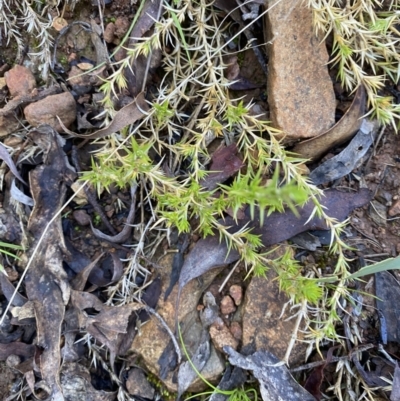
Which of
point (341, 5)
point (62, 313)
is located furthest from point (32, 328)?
point (341, 5)

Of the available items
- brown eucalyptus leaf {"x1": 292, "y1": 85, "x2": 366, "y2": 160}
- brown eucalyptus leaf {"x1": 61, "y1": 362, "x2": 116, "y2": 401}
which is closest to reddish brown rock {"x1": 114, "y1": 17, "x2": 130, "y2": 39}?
brown eucalyptus leaf {"x1": 292, "y1": 85, "x2": 366, "y2": 160}

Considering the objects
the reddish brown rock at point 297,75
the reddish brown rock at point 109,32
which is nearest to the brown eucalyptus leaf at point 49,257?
the reddish brown rock at point 109,32

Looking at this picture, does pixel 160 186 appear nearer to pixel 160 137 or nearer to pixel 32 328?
pixel 160 137

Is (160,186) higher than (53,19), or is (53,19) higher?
(53,19)

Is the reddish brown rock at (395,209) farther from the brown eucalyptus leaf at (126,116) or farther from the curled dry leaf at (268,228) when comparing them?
the brown eucalyptus leaf at (126,116)

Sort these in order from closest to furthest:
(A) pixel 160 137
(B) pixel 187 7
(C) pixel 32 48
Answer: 1. (B) pixel 187 7
2. (A) pixel 160 137
3. (C) pixel 32 48

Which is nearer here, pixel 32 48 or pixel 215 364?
pixel 215 364

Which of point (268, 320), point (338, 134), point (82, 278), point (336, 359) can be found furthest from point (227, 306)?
point (338, 134)
